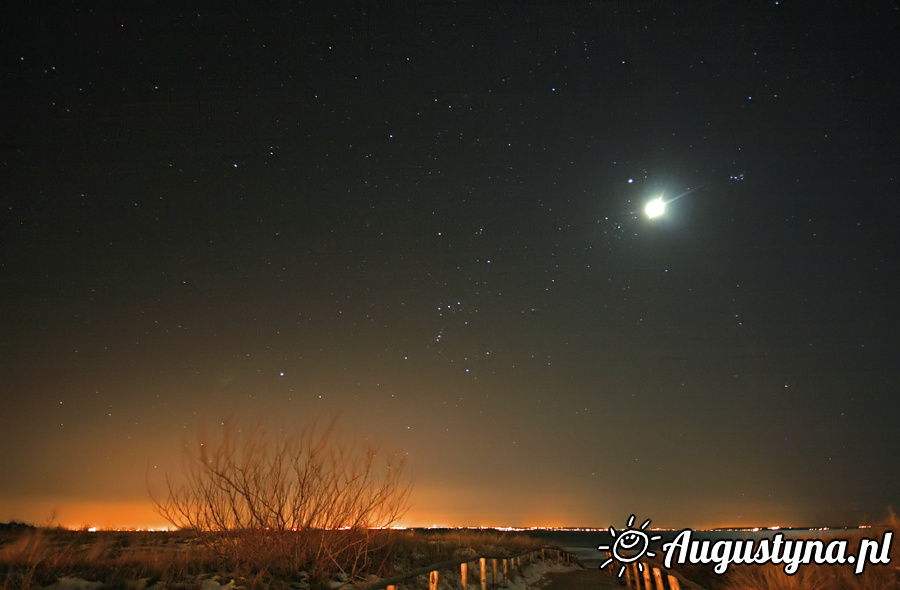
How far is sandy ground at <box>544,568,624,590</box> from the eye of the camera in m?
13.0

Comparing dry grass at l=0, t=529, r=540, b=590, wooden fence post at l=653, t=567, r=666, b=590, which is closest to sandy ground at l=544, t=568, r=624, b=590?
wooden fence post at l=653, t=567, r=666, b=590

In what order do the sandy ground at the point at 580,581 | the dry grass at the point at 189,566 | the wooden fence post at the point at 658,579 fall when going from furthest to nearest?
the sandy ground at the point at 580,581 < the wooden fence post at the point at 658,579 < the dry grass at the point at 189,566

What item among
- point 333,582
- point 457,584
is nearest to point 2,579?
point 333,582

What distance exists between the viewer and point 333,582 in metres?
9.34

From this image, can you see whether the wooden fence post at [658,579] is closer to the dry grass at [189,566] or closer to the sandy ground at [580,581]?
the sandy ground at [580,581]

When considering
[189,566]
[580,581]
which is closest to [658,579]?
[580,581]

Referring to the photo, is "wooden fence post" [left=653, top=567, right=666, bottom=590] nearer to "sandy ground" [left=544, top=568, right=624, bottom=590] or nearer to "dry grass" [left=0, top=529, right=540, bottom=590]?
"sandy ground" [left=544, top=568, right=624, bottom=590]

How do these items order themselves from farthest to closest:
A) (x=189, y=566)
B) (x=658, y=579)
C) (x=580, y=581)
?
(x=580, y=581)
(x=658, y=579)
(x=189, y=566)

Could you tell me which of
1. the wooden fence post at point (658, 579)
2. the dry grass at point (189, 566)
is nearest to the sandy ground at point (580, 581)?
the wooden fence post at point (658, 579)

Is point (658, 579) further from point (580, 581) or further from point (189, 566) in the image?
point (189, 566)

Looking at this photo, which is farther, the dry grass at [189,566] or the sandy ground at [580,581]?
the sandy ground at [580,581]

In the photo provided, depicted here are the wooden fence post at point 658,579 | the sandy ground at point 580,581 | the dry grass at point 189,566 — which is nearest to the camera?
the dry grass at point 189,566

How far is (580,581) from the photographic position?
1450 cm

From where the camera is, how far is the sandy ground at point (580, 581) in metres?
13.0
